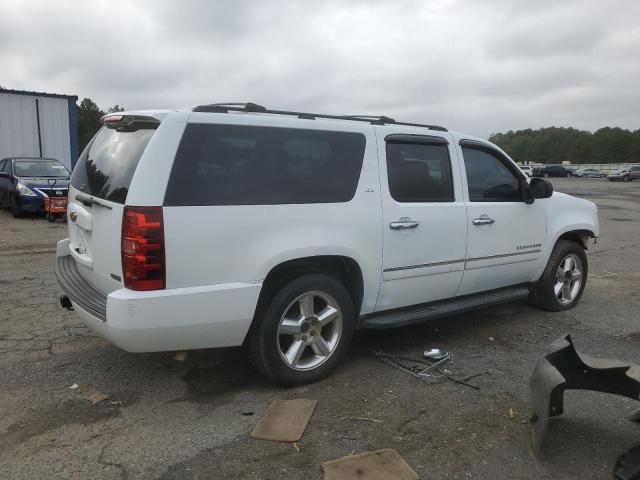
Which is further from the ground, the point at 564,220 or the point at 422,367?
the point at 564,220

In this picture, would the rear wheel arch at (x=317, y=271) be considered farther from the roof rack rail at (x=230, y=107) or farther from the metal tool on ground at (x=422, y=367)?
the roof rack rail at (x=230, y=107)

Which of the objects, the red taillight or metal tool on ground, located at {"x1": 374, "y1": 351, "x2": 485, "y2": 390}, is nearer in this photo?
the red taillight

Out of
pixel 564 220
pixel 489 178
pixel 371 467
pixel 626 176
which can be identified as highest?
pixel 489 178

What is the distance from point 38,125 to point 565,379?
17.8 metres

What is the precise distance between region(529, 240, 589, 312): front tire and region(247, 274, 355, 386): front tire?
2.62 meters

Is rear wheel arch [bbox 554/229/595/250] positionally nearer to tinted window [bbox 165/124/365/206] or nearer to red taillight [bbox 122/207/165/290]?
tinted window [bbox 165/124/365/206]

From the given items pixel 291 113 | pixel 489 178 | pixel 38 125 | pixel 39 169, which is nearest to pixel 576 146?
pixel 38 125

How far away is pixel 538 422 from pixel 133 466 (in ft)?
7.23

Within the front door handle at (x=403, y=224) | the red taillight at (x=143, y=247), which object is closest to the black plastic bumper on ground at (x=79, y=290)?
the red taillight at (x=143, y=247)

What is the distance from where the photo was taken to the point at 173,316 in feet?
10.7

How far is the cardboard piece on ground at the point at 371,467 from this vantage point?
9.23ft

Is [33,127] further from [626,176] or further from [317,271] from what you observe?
[626,176]

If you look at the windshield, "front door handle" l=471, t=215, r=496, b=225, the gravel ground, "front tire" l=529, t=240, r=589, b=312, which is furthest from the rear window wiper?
the windshield

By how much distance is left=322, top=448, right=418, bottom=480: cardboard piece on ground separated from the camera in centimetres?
281
